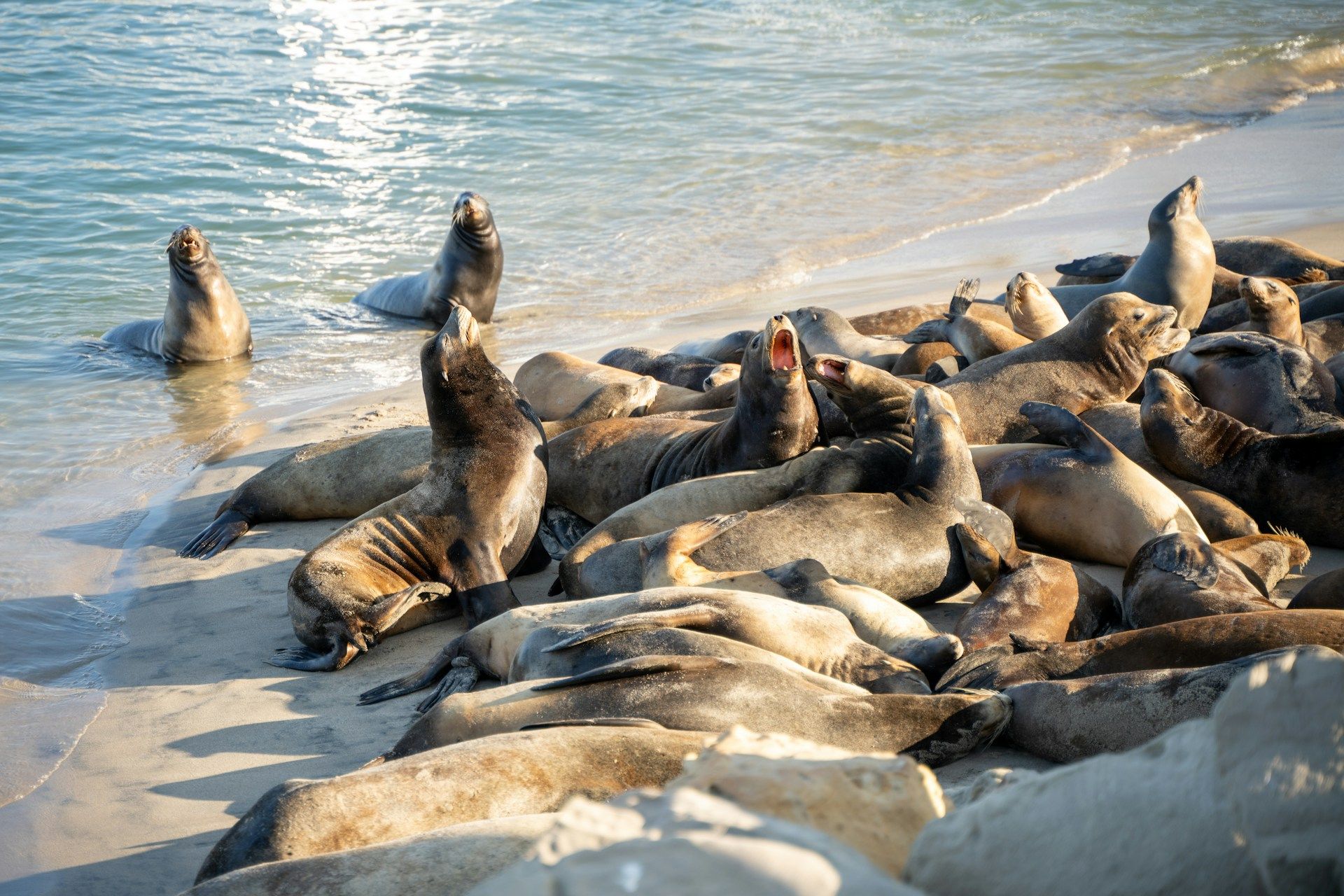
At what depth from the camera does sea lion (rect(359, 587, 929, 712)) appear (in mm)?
3816

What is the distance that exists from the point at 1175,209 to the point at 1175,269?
1.93 ft

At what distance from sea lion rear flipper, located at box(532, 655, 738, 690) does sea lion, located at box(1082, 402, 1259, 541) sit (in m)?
2.64

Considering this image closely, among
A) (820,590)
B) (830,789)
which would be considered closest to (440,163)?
(820,590)

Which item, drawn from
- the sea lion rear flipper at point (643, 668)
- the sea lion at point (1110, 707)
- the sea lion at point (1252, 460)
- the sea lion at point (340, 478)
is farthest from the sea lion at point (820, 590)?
the sea lion at point (340, 478)

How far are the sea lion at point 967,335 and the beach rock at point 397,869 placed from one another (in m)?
4.86

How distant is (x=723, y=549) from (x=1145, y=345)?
306 centimetres

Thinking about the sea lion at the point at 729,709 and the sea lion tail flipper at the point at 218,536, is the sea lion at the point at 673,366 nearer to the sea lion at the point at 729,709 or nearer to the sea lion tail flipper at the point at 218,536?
the sea lion tail flipper at the point at 218,536

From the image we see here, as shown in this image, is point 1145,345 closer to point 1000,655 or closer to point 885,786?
point 1000,655

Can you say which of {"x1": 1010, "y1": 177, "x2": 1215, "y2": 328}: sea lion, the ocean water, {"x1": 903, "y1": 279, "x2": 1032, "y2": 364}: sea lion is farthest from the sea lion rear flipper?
{"x1": 1010, "y1": 177, "x2": 1215, "y2": 328}: sea lion

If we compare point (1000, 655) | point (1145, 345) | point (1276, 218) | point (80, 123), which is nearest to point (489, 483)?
point (1000, 655)

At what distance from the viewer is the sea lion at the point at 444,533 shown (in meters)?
4.98

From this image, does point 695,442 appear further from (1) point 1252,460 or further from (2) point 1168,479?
(1) point 1252,460

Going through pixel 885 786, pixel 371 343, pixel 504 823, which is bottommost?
pixel 371 343

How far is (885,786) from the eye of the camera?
1953mm
